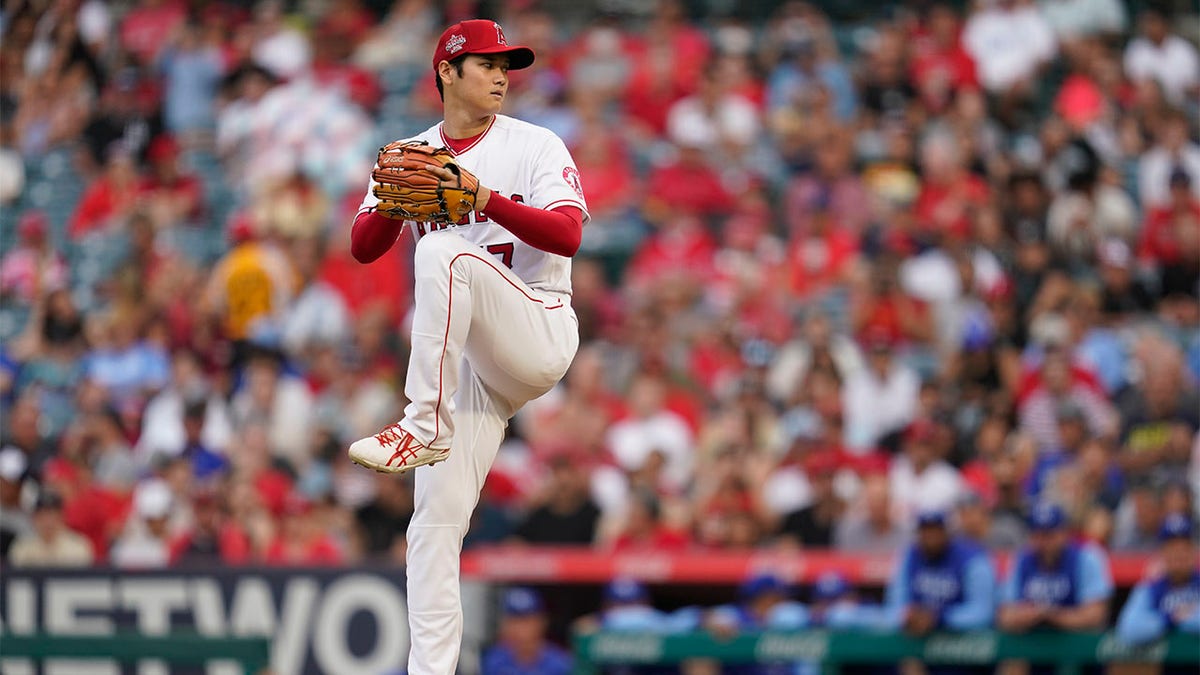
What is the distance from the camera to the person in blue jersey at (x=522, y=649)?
1036cm

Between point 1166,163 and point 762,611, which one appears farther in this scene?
point 1166,163

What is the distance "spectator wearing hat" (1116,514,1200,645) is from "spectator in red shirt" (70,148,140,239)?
30.7ft

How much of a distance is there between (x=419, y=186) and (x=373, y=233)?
0.52 metres

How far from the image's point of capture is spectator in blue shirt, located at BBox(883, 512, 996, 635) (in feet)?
31.8

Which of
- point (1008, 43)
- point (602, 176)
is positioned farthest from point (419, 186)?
point (1008, 43)

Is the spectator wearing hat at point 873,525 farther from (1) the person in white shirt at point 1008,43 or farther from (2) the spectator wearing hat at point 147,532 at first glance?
(1) the person in white shirt at point 1008,43

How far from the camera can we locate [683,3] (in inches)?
680

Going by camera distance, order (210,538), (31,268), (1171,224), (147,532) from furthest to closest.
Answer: (31,268)
(1171,224)
(147,532)
(210,538)

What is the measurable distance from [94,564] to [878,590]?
4878 millimetres

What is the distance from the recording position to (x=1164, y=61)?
1507 centimetres

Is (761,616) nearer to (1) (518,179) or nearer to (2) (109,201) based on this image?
(1) (518,179)

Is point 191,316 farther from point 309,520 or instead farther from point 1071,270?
point 1071,270

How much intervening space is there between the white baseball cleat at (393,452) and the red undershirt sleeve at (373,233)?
0.65 meters

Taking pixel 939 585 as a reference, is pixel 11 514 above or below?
above
